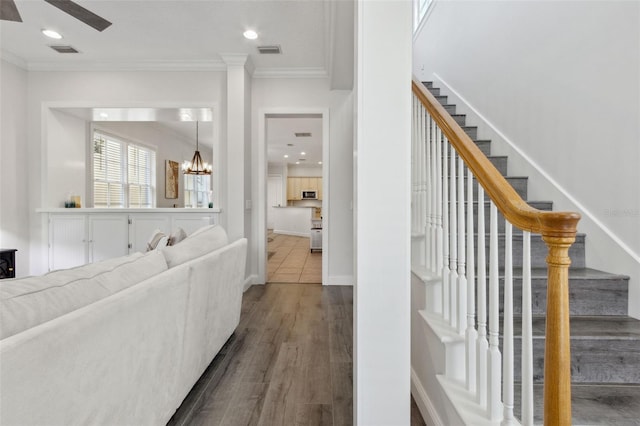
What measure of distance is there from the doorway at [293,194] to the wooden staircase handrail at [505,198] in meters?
2.60

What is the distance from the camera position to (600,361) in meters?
1.37

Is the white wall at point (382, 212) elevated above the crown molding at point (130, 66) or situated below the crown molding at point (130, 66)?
below

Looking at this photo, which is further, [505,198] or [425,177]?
[425,177]

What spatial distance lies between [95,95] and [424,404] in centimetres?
493

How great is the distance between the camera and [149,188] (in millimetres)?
6609

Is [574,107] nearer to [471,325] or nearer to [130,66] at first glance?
[471,325]

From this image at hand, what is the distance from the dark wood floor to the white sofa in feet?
0.56

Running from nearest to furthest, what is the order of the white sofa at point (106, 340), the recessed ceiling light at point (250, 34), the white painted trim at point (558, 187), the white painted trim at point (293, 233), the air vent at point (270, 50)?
the white sofa at point (106, 340) → the white painted trim at point (558, 187) → the recessed ceiling light at point (250, 34) → the air vent at point (270, 50) → the white painted trim at point (293, 233)

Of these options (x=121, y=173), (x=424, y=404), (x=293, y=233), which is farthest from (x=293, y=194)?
(x=424, y=404)

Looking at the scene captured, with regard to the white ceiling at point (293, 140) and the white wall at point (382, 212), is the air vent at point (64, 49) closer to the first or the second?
the white ceiling at point (293, 140)

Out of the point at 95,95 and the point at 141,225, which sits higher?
the point at 95,95

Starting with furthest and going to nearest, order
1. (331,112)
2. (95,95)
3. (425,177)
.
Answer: (331,112)
(95,95)
(425,177)

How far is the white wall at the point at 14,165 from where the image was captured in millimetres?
3688

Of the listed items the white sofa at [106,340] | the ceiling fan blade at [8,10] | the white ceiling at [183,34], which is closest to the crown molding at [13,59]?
the white ceiling at [183,34]
